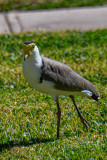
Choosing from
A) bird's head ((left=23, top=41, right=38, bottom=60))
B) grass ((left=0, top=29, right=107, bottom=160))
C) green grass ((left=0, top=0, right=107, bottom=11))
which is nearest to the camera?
bird's head ((left=23, top=41, right=38, bottom=60))

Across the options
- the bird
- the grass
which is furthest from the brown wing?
the grass

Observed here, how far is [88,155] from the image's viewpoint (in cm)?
387

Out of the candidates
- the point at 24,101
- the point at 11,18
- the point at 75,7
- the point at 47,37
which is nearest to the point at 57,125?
the point at 24,101

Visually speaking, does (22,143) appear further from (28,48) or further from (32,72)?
(28,48)

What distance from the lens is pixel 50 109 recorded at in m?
4.84

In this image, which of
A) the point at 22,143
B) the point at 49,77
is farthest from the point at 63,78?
the point at 22,143

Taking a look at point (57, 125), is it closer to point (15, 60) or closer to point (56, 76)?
point (56, 76)

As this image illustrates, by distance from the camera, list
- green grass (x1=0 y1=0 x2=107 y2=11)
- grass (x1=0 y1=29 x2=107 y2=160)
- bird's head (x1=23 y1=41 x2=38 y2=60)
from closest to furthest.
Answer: bird's head (x1=23 y1=41 x2=38 y2=60), grass (x1=0 y1=29 x2=107 y2=160), green grass (x1=0 y1=0 x2=107 y2=11)

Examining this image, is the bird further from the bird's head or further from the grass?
the grass

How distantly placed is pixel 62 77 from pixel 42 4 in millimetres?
4478

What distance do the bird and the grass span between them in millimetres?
309

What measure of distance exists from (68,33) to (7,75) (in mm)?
1971

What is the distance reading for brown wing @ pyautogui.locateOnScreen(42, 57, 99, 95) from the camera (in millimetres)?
3990

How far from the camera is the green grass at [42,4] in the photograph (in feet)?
26.6
